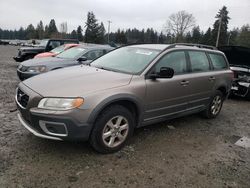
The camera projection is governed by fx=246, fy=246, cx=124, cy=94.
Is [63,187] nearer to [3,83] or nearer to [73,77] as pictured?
[73,77]

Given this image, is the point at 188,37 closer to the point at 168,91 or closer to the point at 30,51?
the point at 30,51

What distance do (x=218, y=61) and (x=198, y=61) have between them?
1000mm

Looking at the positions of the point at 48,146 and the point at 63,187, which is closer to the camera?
the point at 63,187

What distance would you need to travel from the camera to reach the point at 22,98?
358cm

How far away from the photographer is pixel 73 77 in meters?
3.77

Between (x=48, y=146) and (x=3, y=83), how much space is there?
18.2ft

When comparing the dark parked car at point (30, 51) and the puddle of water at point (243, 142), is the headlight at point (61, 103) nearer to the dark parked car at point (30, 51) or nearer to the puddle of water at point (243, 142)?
the puddle of water at point (243, 142)

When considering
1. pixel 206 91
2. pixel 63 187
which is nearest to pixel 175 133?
pixel 206 91

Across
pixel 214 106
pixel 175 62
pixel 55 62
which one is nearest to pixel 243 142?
pixel 214 106

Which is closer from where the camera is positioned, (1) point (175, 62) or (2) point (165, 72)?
(2) point (165, 72)

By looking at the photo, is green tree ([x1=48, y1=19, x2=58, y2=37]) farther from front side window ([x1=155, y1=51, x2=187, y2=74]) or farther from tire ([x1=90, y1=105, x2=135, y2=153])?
tire ([x1=90, y1=105, x2=135, y2=153])

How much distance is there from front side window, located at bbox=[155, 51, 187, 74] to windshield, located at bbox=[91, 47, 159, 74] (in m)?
0.18

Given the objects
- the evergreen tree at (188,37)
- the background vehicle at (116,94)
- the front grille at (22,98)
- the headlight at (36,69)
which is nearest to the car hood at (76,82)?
the background vehicle at (116,94)

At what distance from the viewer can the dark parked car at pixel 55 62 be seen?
7090 millimetres
